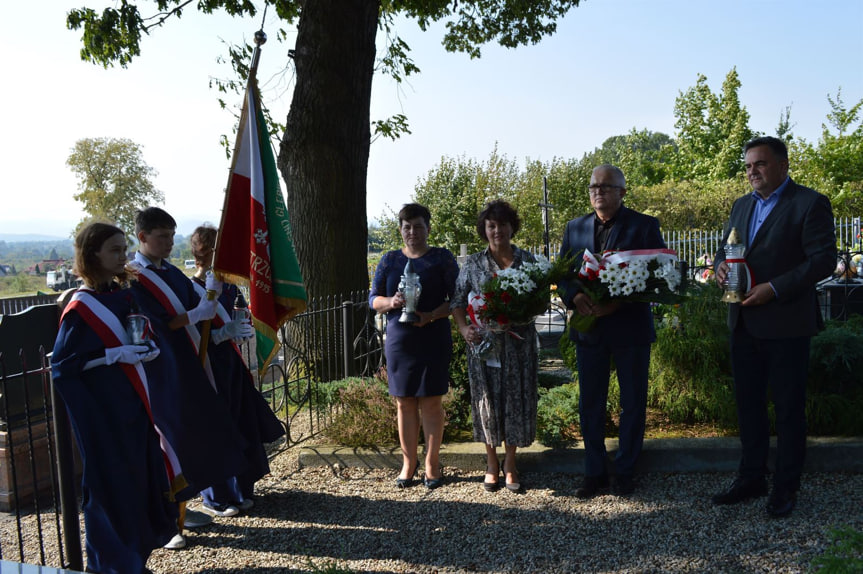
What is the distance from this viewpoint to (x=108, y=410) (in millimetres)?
3354

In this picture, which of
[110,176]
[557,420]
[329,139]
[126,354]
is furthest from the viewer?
[110,176]

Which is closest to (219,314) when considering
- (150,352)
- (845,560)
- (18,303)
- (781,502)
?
(150,352)

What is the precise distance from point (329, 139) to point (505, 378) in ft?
13.2

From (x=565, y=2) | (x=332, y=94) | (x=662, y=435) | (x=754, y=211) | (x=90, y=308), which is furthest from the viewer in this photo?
(x=565, y=2)

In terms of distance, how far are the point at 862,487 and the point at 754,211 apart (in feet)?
6.50

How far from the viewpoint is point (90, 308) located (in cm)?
332

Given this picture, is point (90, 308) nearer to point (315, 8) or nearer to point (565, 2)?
point (315, 8)

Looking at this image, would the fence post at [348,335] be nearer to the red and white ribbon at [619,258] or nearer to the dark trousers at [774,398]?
the red and white ribbon at [619,258]

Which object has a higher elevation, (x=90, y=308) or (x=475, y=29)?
(x=475, y=29)

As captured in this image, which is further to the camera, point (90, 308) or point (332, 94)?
point (332, 94)

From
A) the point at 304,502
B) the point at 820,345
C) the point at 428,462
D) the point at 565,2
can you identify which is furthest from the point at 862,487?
the point at 565,2

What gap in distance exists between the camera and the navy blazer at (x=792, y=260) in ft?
12.2

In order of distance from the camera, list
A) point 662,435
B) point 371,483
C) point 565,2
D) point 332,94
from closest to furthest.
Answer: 1. point 371,483
2. point 662,435
3. point 332,94
4. point 565,2

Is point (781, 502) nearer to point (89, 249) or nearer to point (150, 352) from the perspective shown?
point (150, 352)
